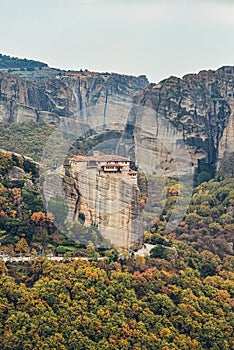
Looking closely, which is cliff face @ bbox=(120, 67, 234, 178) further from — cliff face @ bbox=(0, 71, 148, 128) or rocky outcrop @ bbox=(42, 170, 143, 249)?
rocky outcrop @ bbox=(42, 170, 143, 249)

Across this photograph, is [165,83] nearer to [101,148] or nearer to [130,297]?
[101,148]

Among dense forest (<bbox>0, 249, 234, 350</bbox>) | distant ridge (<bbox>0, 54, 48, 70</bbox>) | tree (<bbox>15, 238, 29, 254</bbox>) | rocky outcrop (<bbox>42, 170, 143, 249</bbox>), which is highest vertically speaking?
distant ridge (<bbox>0, 54, 48, 70</bbox>)

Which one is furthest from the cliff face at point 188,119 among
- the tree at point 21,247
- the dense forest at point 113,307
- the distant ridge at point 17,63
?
the distant ridge at point 17,63

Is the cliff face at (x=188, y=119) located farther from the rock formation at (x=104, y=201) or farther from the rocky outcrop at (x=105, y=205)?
the rocky outcrop at (x=105, y=205)

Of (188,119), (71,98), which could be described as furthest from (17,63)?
(188,119)

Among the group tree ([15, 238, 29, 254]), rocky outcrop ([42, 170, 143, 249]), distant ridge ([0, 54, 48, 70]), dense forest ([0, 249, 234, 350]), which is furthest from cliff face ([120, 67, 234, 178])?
distant ridge ([0, 54, 48, 70])

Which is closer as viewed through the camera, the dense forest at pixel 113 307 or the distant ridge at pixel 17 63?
the dense forest at pixel 113 307

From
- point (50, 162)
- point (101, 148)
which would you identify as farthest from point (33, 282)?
point (101, 148)
